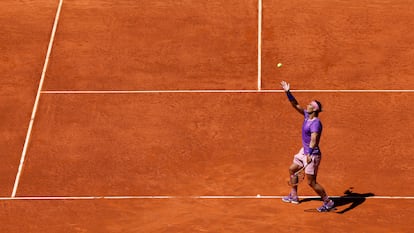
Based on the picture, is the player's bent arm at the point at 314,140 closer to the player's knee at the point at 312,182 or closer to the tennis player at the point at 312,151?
the tennis player at the point at 312,151

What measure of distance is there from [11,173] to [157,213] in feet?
10.5

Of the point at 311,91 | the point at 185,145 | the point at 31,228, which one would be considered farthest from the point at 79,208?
the point at 311,91

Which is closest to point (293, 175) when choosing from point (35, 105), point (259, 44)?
point (259, 44)

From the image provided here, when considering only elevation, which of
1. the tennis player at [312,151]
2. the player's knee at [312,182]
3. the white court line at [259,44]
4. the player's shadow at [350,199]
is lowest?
the player's shadow at [350,199]

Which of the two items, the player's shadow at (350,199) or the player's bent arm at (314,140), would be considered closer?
the player's bent arm at (314,140)

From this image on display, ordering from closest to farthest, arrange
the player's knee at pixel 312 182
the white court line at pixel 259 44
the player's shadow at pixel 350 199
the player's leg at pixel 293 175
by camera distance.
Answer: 1. the player's knee at pixel 312 182
2. the player's leg at pixel 293 175
3. the player's shadow at pixel 350 199
4. the white court line at pixel 259 44

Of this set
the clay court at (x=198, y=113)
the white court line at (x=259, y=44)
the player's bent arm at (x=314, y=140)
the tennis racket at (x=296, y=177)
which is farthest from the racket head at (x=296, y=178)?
the white court line at (x=259, y=44)

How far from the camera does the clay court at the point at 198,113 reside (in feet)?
63.0

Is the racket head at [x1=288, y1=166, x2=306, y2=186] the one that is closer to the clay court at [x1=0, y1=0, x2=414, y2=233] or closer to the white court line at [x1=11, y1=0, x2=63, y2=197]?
the clay court at [x1=0, y1=0, x2=414, y2=233]

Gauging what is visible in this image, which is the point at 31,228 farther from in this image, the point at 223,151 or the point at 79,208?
the point at 223,151

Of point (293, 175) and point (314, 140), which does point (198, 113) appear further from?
point (314, 140)

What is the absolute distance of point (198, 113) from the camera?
22328 mm

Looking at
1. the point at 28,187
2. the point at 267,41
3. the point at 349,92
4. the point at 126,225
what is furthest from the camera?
the point at 267,41

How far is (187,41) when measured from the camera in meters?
24.6
